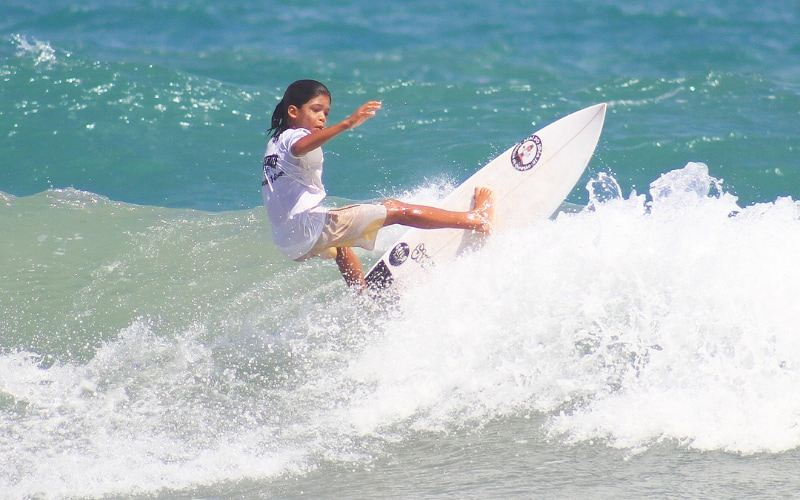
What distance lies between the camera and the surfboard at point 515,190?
591 cm

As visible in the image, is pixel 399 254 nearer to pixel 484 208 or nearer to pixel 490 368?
pixel 484 208

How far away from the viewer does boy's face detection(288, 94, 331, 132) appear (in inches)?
201

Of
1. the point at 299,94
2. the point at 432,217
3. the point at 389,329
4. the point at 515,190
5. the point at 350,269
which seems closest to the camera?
the point at 299,94

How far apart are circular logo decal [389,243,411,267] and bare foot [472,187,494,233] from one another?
533mm

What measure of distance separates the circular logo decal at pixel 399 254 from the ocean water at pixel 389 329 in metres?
0.28

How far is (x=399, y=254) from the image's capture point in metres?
5.93

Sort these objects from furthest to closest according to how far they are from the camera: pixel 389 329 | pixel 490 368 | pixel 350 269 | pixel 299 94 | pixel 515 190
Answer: pixel 515 190
pixel 350 269
pixel 389 329
pixel 299 94
pixel 490 368

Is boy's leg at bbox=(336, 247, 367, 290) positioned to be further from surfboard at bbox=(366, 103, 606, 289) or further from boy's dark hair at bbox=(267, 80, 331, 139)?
boy's dark hair at bbox=(267, 80, 331, 139)

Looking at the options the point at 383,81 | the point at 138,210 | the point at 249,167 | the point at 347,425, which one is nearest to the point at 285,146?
the point at 347,425

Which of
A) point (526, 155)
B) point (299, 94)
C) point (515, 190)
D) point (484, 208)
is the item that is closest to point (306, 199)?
point (299, 94)

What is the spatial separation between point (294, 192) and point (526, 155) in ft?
6.57

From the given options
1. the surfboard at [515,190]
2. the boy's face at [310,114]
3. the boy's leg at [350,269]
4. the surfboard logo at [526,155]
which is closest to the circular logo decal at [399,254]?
the surfboard at [515,190]

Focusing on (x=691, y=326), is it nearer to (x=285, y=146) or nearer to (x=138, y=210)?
(x=285, y=146)

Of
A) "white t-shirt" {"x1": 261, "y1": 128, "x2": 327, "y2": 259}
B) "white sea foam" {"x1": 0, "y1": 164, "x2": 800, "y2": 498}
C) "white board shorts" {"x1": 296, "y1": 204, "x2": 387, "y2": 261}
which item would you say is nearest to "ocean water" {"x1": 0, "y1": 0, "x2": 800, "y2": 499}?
"white sea foam" {"x1": 0, "y1": 164, "x2": 800, "y2": 498}
